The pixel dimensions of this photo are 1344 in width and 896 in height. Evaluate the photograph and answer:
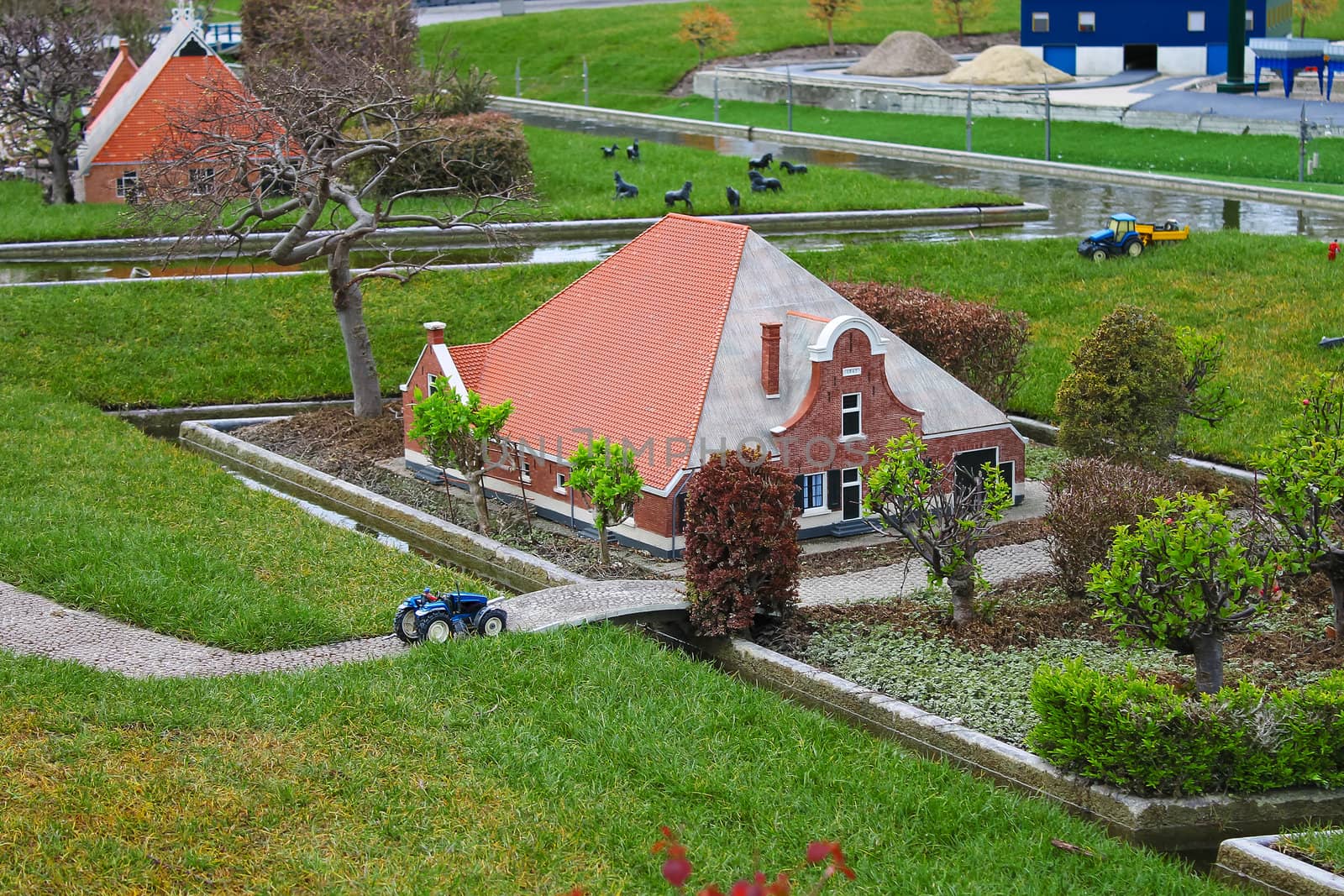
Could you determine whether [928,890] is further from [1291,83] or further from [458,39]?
[458,39]

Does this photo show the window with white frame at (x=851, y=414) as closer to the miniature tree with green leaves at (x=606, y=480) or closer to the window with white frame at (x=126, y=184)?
the miniature tree with green leaves at (x=606, y=480)

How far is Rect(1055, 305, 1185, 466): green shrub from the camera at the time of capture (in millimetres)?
25656

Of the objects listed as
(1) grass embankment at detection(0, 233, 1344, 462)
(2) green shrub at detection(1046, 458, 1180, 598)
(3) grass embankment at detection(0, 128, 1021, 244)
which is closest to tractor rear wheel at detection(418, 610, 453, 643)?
(2) green shrub at detection(1046, 458, 1180, 598)

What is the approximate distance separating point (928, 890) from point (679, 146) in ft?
158

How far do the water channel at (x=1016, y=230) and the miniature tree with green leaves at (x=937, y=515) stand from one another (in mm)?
20151

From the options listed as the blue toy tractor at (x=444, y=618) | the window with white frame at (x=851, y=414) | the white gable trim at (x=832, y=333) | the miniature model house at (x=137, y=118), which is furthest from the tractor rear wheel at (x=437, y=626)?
the miniature model house at (x=137, y=118)

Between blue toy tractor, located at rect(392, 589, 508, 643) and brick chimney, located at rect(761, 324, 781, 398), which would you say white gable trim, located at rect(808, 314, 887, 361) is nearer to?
brick chimney, located at rect(761, 324, 781, 398)

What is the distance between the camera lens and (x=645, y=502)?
2483cm

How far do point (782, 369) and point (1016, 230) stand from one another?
2202cm

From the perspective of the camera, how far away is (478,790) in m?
16.7

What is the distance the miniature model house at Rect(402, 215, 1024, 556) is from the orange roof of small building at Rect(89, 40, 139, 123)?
30.2 meters

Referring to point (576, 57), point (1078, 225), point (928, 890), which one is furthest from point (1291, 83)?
Answer: point (928, 890)

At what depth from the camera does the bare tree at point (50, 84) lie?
163 ft

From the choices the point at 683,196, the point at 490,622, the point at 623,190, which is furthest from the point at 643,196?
the point at 490,622
